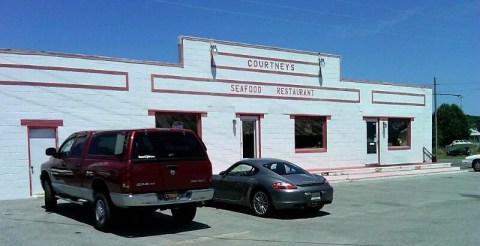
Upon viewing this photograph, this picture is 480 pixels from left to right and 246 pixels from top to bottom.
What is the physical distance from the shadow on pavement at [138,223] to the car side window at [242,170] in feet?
7.16

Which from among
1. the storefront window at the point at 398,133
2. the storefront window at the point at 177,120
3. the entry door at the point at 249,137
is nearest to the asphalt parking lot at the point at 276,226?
the storefront window at the point at 177,120

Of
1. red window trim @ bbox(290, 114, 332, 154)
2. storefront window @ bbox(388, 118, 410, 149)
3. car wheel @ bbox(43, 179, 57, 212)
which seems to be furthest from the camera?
storefront window @ bbox(388, 118, 410, 149)

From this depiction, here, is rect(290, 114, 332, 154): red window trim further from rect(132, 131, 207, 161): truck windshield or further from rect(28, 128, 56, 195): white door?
rect(132, 131, 207, 161): truck windshield

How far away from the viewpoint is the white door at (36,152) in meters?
15.3

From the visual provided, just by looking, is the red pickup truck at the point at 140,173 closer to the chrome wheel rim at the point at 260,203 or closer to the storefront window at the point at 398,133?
the chrome wheel rim at the point at 260,203

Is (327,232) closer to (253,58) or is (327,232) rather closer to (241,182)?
(241,182)

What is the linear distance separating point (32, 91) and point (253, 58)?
899cm

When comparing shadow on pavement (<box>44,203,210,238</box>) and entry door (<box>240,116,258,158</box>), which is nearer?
shadow on pavement (<box>44,203,210,238</box>)

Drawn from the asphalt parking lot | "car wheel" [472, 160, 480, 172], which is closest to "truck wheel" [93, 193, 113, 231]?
the asphalt parking lot

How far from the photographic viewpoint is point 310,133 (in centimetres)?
2300

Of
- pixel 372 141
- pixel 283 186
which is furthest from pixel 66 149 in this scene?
pixel 372 141

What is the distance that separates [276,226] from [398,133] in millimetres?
18916

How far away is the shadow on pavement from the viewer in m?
9.73

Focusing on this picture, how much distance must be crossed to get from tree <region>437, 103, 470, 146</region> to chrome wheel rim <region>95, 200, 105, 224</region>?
78951 mm
